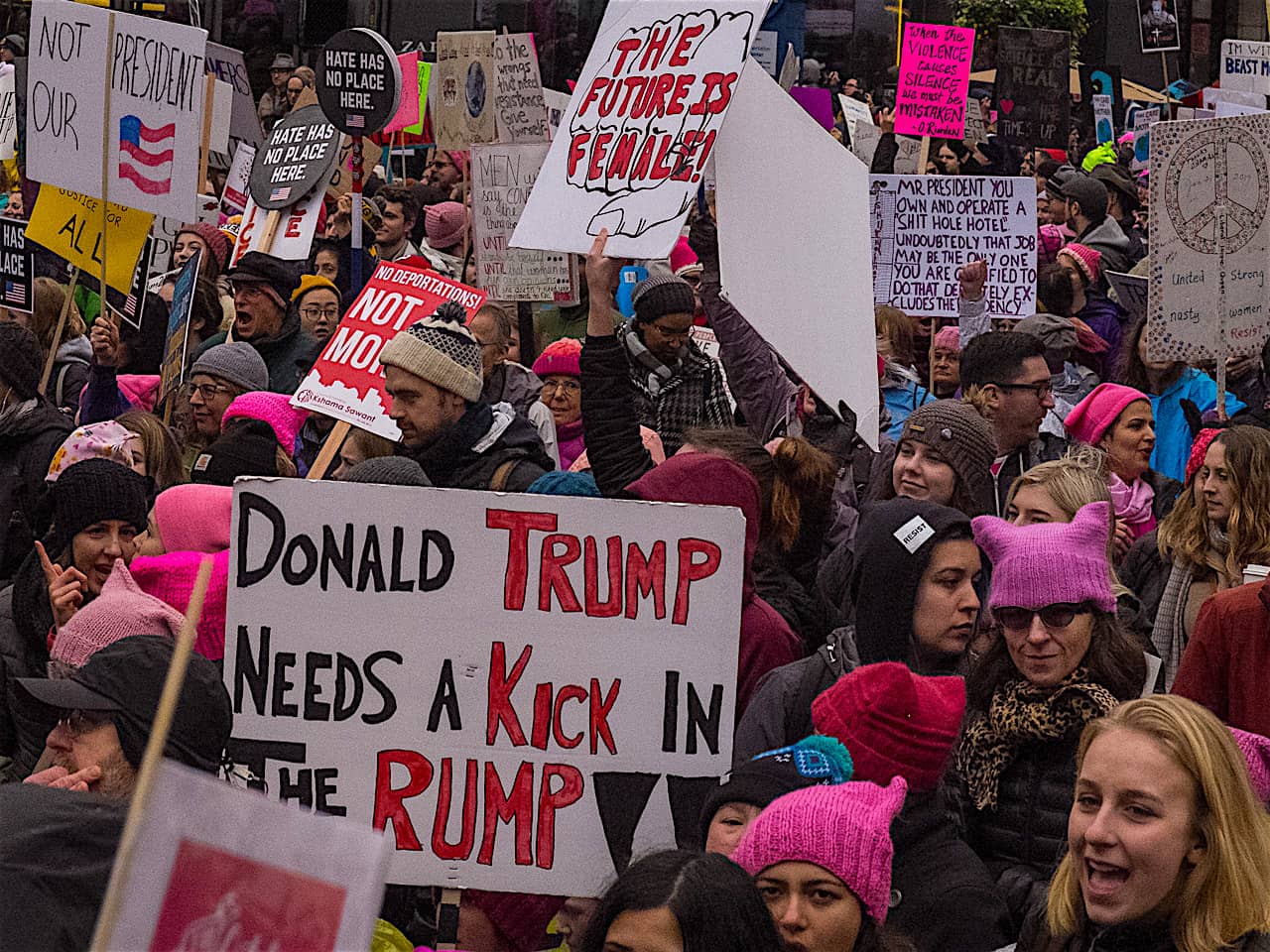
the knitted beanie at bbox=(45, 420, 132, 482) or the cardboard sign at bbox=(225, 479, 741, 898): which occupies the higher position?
the cardboard sign at bbox=(225, 479, 741, 898)

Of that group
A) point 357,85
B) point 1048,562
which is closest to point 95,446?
point 1048,562

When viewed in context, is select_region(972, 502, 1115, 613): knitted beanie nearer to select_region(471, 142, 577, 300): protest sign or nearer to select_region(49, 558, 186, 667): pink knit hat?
select_region(49, 558, 186, 667): pink knit hat

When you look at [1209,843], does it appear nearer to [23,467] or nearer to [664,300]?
[664,300]

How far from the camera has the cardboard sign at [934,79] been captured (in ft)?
44.0

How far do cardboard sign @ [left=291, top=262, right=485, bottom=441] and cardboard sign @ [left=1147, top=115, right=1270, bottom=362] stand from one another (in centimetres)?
270

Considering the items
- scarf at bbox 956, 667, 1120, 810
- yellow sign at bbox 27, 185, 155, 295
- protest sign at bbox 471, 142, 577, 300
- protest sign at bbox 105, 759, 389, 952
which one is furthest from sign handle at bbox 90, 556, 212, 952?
protest sign at bbox 471, 142, 577, 300

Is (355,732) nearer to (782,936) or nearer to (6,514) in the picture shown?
(782,936)

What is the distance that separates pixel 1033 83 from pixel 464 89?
23.6 ft

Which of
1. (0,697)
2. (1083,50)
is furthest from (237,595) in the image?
(1083,50)

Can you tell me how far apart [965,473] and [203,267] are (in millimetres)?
4448

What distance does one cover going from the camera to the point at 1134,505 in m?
6.00

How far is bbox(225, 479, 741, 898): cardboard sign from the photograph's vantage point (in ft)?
11.1

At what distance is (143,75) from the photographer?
326 inches

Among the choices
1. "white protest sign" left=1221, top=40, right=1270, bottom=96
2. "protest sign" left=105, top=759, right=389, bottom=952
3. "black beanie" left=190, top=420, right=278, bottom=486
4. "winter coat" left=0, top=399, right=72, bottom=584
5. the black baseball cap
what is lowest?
"winter coat" left=0, top=399, right=72, bottom=584
